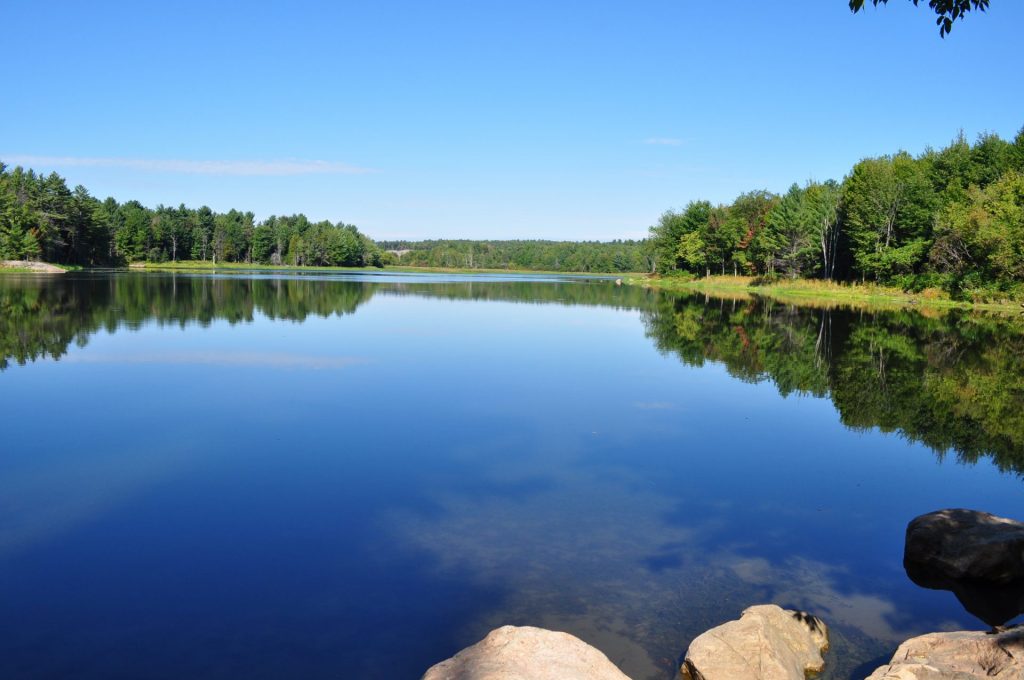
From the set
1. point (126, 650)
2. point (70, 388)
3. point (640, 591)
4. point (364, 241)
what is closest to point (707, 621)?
point (640, 591)

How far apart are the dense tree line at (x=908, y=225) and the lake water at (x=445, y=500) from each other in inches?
1353

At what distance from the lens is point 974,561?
26.0 ft

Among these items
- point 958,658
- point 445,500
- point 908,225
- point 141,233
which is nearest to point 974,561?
point 958,658

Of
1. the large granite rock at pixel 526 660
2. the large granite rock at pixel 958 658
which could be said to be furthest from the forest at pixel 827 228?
the large granite rock at pixel 526 660

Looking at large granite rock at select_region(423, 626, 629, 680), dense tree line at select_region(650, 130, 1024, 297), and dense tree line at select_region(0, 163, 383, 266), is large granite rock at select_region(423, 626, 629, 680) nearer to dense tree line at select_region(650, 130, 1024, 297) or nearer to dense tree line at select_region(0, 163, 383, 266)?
dense tree line at select_region(650, 130, 1024, 297)

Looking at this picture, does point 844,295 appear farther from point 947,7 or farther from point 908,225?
point 947,7

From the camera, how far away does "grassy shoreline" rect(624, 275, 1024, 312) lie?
168ft

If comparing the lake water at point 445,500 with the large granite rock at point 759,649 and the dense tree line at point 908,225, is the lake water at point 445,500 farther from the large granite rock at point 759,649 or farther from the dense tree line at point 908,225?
the dense tree line at point 908,225

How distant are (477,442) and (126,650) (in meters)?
7.22

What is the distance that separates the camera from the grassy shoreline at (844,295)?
168 feet

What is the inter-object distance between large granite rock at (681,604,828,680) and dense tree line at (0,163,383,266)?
94.0m

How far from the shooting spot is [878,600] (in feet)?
24.2

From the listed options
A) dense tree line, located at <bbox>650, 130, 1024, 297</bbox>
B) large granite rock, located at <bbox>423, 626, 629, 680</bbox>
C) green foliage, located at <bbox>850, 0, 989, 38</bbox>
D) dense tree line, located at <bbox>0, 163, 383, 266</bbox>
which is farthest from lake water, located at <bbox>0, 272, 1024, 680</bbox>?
dense tree line, located at <bbox>0, 163, 383, 266</bbox>

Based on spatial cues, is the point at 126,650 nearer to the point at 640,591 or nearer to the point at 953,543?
the point at 640,591
